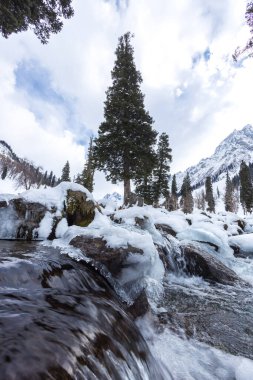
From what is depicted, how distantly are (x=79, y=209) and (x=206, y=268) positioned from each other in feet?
17.3

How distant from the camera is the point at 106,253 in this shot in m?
5.70

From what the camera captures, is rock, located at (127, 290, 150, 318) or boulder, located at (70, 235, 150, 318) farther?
boulder, located at (70, 235, 150, 318)

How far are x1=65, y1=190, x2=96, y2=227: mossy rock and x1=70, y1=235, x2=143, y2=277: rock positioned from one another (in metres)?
3.53

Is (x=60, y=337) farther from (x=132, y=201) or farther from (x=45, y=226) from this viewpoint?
(x=132, y=201)

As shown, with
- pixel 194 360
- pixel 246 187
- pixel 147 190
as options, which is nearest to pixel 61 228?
pixel 194 360

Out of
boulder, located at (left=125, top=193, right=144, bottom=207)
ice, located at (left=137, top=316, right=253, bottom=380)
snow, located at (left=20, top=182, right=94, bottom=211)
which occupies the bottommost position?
ice, located at (left=137, top=316, right=253, bottom=380)

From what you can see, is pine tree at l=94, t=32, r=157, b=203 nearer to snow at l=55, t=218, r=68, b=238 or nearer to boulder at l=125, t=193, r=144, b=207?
boulder at l=125, t=193, r=144, b=207

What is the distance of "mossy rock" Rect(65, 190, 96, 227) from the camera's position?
9.65m

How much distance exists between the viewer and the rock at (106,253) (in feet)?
18.2

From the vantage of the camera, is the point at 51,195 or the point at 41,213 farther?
the point at 51,195

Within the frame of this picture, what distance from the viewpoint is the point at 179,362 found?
10.4ft

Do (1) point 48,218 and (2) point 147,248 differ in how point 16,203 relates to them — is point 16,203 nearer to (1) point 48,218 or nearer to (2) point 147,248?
(1) point 48,218

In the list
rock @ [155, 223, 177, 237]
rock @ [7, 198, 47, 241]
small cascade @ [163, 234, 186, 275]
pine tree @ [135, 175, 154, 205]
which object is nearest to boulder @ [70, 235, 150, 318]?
small cascade @ [163, 234, 186, 275]

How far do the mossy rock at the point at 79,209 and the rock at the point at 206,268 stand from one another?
4012 mm
